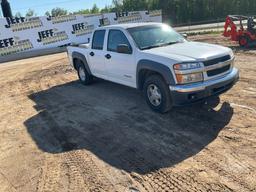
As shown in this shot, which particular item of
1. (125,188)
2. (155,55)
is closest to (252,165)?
(125,188)

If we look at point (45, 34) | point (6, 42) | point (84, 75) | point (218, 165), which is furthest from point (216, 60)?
point (45, 34)

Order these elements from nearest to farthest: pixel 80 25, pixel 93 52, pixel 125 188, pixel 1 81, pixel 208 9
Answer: pixel 125 188, pixel 93 52, pixel 1 81, pixel 80 25, pixel 208 9

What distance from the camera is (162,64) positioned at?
6156 millimetres

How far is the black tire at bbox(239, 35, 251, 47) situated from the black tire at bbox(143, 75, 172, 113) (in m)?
8.88

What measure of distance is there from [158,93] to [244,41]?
907cm

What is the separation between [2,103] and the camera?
9.45 meters

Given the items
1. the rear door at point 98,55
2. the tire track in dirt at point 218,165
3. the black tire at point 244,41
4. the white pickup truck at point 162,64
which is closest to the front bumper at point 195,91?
the white pickup truck at point 162,64

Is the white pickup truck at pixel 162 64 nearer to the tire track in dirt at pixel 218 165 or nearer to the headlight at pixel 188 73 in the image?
the headlight at pixel 188 73

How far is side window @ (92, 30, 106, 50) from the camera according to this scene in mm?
8484

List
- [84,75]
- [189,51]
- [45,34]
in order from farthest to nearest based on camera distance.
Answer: [45,34] < [84,75] < [189,51]

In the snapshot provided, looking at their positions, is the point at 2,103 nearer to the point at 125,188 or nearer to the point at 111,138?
the point at 111,138

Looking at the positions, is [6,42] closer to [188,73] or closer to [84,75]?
[84,75]

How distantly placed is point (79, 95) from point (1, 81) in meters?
5.64

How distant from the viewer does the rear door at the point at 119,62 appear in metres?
7.22
